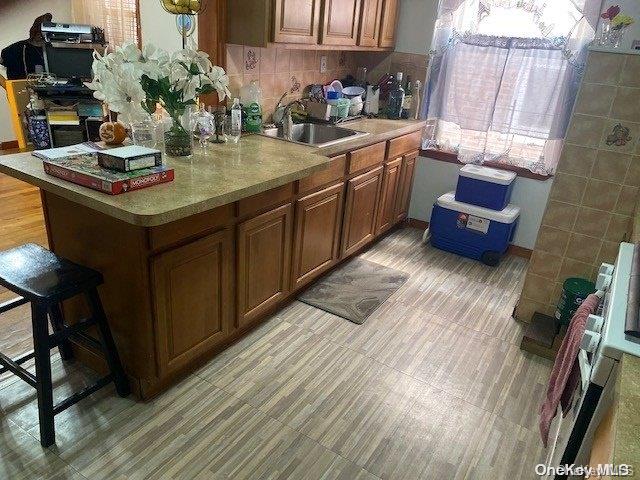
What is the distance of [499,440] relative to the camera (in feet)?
6.11

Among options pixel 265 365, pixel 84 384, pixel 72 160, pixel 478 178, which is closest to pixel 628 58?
pixel 478 178

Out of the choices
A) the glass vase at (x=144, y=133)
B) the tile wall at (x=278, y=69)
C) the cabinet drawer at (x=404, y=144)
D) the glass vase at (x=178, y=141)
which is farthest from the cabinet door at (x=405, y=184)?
the glass vase at (x=144, y=133)

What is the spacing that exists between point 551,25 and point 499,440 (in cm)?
264

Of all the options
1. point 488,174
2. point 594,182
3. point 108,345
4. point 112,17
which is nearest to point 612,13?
point 594,182

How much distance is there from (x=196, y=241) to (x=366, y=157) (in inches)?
59.2

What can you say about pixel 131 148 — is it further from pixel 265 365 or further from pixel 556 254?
pixel 556 254

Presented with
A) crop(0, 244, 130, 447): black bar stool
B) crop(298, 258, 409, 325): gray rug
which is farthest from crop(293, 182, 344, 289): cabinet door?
crop(0, 244, 130, 447): black bar stool

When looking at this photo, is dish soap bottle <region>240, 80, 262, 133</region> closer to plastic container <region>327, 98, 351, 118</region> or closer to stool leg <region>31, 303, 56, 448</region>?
plastic container <region>327, 98, 351, 118</region>

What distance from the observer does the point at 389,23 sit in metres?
3.53

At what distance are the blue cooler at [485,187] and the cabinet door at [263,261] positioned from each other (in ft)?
5.29

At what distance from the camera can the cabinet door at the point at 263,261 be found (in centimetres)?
212

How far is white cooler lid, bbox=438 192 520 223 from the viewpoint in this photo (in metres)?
3.31

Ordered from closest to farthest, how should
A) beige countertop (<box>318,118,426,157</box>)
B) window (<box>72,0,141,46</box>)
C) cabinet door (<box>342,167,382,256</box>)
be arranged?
beige countertop (<box>318,118,426,157</box>) → cabinet door (<box>342,167,382,256</box>) → window (<box>72,0,141,46</box>)

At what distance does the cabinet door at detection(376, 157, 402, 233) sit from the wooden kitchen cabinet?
3.05 feet
